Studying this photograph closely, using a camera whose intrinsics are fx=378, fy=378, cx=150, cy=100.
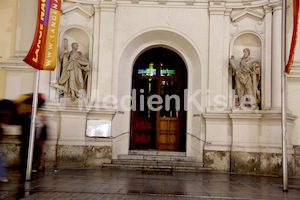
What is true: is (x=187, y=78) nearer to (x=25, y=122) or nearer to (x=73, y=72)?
(x=73, y=72)

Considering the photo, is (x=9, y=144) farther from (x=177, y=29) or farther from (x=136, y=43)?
(x=177, y=29)

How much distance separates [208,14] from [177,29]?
1.18 metres

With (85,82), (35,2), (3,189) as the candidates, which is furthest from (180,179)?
(35,2)

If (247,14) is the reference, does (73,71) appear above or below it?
below

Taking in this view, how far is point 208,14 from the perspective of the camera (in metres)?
13.1

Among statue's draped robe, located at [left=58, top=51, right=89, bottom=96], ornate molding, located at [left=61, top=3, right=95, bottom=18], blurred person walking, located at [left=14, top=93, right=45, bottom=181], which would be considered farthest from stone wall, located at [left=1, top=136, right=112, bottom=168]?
ornate molding, located at [left=61, top=3, right=95, bottom=18]

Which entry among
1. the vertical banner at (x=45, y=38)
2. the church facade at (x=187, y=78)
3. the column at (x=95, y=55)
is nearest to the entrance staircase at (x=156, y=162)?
the church facade at (x=187, y=78)

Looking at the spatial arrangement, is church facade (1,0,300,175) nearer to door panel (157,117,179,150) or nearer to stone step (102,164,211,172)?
door panel (157,117,179,150)

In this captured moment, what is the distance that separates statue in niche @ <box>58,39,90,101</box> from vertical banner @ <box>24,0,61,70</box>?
3247 mm

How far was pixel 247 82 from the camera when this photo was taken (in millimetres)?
12352

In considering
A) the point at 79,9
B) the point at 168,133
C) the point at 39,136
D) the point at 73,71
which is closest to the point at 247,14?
the point at 168,133

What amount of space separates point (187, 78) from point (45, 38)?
6421 mm

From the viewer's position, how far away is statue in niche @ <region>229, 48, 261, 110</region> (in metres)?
12.4

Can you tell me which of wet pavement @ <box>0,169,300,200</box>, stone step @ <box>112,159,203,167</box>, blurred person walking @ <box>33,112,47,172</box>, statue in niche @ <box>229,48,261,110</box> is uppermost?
statue in niche @ <box>229,48,261,110</box>
